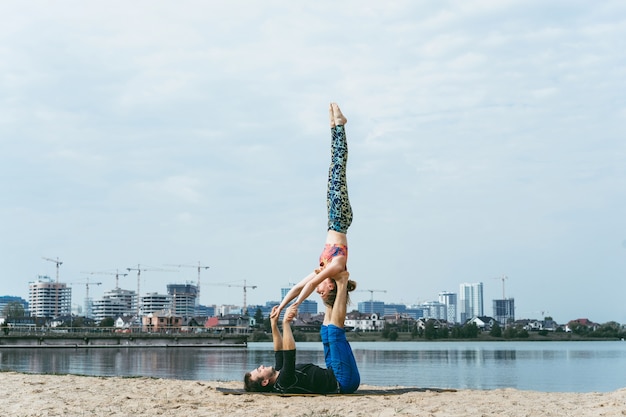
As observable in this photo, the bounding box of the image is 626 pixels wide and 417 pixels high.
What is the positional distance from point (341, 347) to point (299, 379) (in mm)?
935

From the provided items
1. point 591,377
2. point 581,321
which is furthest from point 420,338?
point 591,377

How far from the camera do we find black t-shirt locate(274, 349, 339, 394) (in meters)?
11.9

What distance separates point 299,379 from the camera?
1199 cm

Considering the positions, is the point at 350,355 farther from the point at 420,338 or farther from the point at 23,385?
the point at 420,338

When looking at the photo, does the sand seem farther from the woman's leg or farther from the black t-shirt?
the woman's leg

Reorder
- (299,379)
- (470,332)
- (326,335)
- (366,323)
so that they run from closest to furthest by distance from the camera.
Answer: (299,379)
(326,335)
(470,332)
(366,323)

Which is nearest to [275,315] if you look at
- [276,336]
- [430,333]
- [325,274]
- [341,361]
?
[276,336]

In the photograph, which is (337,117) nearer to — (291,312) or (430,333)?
(291,312)

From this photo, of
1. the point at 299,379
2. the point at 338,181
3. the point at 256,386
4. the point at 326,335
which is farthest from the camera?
the point at 338,181

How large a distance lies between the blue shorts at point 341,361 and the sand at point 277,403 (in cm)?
60

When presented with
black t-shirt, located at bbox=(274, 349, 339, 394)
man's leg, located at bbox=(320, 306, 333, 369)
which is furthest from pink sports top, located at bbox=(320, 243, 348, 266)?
black t-shirt, located at bbox=(274, 349, 339, 394)

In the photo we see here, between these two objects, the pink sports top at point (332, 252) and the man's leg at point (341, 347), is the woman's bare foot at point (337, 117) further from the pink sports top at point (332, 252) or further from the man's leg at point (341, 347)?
the man's leg at point (341, 347)

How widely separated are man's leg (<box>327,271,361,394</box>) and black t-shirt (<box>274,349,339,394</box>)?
190mm

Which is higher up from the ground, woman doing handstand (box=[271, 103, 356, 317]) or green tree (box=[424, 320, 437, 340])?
woman doing handstand (box=[271, 103, 356, 317])
